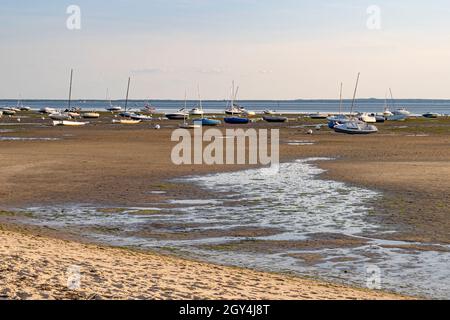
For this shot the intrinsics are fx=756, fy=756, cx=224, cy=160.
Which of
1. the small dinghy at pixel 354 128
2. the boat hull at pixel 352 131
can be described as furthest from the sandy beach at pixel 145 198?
the small dinghy at pixel 354 128

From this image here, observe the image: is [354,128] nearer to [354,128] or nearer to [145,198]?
[354,128]

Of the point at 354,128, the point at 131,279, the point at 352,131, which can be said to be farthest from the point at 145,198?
the point at 354,128

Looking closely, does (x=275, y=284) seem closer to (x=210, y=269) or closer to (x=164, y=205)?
(x=210, y=269)

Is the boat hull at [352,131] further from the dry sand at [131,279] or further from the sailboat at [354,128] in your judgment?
the dry sand at [131,279]

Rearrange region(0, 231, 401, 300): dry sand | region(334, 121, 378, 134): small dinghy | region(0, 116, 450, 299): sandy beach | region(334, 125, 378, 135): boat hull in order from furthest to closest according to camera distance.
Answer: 1. region(334, 121, 378, 134): small dinghy
2. region(334, 125, 378, 135): boat hull
3. region(0, 116, 450, 299): sandy beach
4. region(0, 231, 401, 300): dry sand

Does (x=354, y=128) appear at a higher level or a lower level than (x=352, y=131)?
higher

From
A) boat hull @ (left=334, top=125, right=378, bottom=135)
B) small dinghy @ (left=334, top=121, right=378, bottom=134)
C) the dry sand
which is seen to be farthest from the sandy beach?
small dinghy @ (left=334, top=121, right=378, bottom=134)

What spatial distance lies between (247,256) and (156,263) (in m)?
2.60

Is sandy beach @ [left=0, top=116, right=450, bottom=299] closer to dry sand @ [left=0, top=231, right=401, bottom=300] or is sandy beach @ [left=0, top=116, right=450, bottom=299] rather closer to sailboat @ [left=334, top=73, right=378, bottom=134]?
dry sand @ [left=0, top=231, right=401, bottom=300]

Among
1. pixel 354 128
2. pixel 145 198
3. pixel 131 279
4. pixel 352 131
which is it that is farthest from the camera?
pixel 354 128

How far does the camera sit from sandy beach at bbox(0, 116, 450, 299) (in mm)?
12281

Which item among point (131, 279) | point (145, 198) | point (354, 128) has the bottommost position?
point (145, 198)

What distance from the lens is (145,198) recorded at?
25438 millimetres
